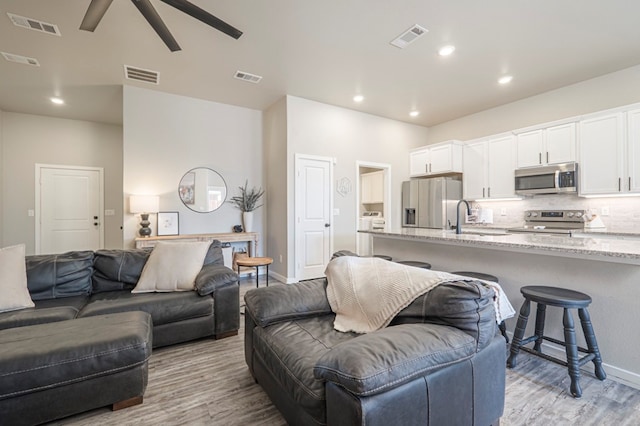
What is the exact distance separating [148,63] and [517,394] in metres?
4.99

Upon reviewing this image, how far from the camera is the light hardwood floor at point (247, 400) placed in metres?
1.65

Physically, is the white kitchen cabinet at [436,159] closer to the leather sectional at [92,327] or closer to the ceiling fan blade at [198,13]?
the ceiling fan blade at [198,13]

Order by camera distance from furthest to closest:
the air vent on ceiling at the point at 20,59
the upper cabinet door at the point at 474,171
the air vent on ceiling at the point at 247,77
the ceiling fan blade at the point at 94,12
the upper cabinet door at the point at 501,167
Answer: the upper cabinet door at the point at 474,171 → the upper cabinet door at the point at 501,167 → the air vent on ceiling at the point at 247,77 → the air vent on ceiling at the point at 20,59 → the ceiling fan blade at the point at 94,12

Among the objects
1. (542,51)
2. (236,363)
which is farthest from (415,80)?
(236,363)

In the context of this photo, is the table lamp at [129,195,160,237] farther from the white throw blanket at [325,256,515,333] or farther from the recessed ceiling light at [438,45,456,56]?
the recessed ceiling light at [438,45,456,56]

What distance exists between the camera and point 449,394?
1207 mm

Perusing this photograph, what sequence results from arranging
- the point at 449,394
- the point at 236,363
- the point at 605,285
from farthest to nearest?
the point at 236,363, the point at 605,285, the point at 449,394

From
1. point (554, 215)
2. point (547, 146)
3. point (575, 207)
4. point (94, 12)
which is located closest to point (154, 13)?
point (94, 12)

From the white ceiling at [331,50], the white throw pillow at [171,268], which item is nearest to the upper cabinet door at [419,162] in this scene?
the white ceiling at [331,50]

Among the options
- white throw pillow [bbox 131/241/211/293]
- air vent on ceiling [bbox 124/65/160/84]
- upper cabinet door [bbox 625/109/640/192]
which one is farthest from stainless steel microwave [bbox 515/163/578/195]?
air vent on ceiling [bbox 124/65/160/84]

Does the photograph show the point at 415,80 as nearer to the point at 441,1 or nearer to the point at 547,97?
the point at 441,1

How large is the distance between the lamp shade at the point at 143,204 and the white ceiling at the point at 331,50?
5.58ft

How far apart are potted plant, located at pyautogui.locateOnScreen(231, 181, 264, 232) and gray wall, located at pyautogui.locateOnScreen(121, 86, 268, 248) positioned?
104 millimetres

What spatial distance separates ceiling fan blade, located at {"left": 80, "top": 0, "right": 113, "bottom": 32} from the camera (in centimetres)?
218
